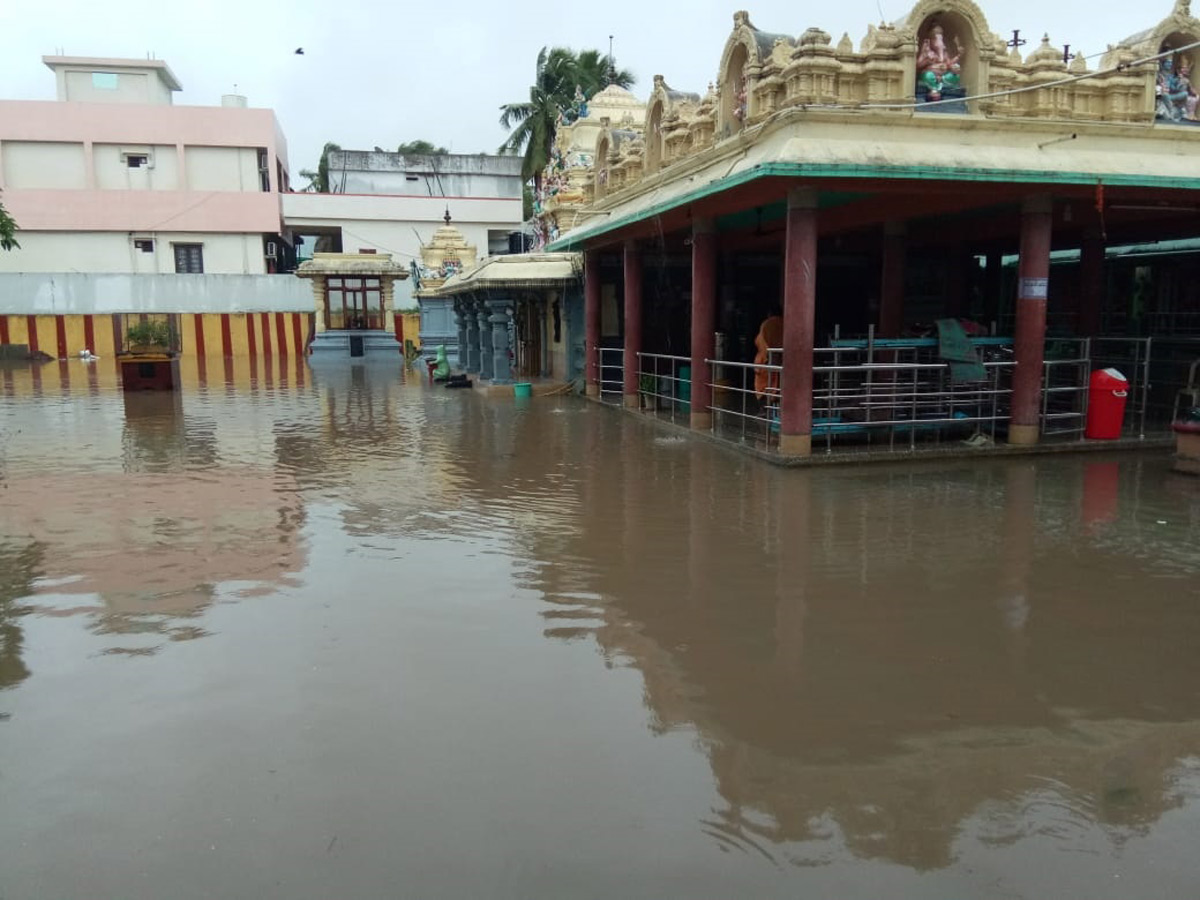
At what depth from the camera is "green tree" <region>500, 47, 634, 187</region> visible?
1620 inches

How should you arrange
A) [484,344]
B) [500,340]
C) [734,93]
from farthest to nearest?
1. [484,344]
2. [500,340]
3. [734,93]

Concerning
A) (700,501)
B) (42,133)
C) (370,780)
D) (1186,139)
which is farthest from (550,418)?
(42,133)

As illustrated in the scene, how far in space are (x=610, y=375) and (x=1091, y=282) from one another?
905 cm

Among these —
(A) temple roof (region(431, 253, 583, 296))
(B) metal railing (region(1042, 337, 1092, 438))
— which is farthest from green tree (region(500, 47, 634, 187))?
(B) metal railing (region(1042, 337, 1092, 438))

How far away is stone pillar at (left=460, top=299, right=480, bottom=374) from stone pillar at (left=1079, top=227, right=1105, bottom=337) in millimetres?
14780

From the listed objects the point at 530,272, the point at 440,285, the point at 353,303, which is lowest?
the point at 530,272

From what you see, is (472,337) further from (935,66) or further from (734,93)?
(935,66)

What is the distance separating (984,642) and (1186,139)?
953 cm

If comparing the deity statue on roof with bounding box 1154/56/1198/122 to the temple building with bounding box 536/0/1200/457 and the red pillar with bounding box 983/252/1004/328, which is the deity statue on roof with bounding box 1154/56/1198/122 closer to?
the temple building with bounding box 536/0/1200/457

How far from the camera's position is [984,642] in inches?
196

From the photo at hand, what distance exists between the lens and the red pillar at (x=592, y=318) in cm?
1809

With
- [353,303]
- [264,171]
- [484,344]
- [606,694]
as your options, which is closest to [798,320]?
[606,694]

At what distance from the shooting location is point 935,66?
10.6m

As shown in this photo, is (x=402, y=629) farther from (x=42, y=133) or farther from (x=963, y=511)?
(x=42, y=133)
